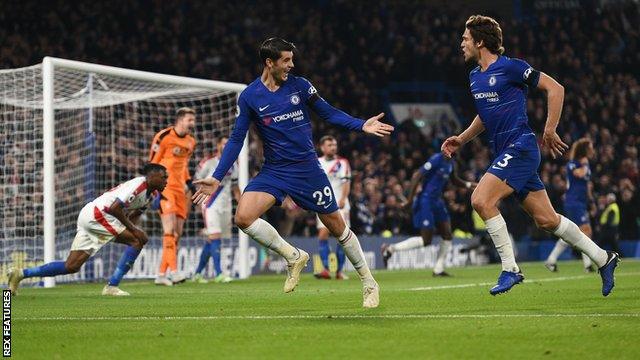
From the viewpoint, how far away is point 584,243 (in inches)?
410

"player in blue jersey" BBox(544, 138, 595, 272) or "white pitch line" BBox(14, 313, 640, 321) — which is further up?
"player in blue jersey" BBox(544, 138, 595, 272)

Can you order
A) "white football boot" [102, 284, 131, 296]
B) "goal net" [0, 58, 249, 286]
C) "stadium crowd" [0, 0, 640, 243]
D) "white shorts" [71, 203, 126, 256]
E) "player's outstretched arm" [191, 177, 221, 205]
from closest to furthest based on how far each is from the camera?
"player's outstretched arm" [191, 177, 221, 205] → "white shorts" [71, 203, 126, 256] → "white football boot" [102, 284, 131, 296] → "goal net" [0, 58, 249, 286] → "stadium crowd" [0, 0, 640, 243]

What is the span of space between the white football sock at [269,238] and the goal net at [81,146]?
6.70m

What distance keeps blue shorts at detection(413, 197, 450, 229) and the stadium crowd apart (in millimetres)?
5934

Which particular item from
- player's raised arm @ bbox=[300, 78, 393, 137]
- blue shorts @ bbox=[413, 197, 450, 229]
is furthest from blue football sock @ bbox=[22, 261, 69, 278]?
blue shorts @ bbox=[413, 197, 450, 229]

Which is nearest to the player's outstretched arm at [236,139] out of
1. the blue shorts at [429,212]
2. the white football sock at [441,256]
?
the white football sock at [441,256]

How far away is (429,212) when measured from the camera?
1891cm

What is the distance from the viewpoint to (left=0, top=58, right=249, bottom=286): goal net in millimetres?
16906

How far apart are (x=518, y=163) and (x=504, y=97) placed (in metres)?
0.59

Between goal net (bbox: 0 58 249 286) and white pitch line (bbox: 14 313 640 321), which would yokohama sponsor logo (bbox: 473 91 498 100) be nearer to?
white pitch line (bbox: 14 313 640 321)

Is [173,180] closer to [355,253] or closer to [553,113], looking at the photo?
[355,253]

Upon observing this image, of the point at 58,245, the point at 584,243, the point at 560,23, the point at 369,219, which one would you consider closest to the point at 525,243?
the point at 369,219

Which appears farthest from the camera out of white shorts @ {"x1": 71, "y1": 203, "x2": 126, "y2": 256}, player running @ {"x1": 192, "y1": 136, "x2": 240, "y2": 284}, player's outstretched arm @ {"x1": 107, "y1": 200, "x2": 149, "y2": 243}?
player running @ {"x1": 192, "y1": 136, "x2": 240, "y2": 284}

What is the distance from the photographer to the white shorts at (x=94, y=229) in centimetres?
1301
